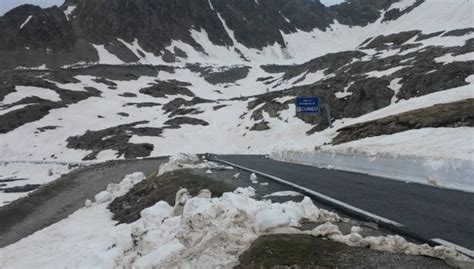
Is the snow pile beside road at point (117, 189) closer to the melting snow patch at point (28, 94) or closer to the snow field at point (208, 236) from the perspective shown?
the snow field at point (208, 236)

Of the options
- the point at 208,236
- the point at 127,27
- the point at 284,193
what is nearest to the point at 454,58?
the point at 284,193

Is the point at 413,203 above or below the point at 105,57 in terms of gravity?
below

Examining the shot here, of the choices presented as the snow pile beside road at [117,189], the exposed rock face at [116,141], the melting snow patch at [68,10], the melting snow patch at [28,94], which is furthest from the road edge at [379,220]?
the melting snow patch at [68,10]

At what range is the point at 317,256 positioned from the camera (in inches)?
231

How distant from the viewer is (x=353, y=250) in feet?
20.4

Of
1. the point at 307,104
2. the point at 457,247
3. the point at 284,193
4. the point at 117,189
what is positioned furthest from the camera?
the point at 307,104

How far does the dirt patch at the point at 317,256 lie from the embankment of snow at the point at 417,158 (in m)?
6.87

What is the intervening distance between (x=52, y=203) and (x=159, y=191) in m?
8.42

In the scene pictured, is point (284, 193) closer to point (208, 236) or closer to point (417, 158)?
point (208, 236)

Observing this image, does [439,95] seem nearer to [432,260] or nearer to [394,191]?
[394,191]

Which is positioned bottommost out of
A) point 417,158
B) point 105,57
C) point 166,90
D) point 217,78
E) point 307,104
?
point 417,158

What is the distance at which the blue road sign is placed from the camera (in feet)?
116

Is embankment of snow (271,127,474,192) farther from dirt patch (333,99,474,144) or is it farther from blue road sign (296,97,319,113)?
blue road sign (296,97,319,113)

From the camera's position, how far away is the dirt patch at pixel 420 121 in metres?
22.0
